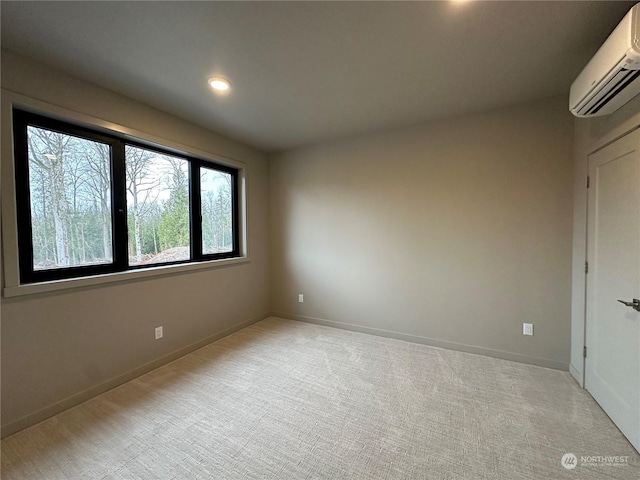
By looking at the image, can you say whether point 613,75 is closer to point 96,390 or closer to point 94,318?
point 94,318

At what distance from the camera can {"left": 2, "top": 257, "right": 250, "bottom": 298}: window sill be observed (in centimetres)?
177

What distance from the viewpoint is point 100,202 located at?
2.26 metres

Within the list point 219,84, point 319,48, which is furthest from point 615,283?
point 219,84

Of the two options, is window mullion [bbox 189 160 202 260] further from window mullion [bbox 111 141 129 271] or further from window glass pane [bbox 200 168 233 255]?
window mullion [bbox 111 141 129 271]

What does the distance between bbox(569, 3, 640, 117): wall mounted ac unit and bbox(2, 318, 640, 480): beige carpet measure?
6.94 feet

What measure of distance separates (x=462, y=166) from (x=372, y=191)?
39.8 inches

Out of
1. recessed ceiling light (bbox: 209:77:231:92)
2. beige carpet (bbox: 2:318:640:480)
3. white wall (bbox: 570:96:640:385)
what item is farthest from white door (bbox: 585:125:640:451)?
recessed ceiling light (bbox: 209:77:231:92)

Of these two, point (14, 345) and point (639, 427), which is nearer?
point (639, 427)

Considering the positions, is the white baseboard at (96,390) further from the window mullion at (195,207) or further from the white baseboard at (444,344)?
the white baseboard at (444,344)

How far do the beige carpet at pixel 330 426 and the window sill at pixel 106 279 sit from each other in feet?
3.00

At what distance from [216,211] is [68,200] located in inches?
58.8

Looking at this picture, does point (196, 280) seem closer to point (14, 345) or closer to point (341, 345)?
point (14, 345)

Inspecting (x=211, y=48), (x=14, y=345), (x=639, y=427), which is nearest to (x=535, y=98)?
(x=639, y=427)

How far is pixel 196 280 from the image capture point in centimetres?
296
